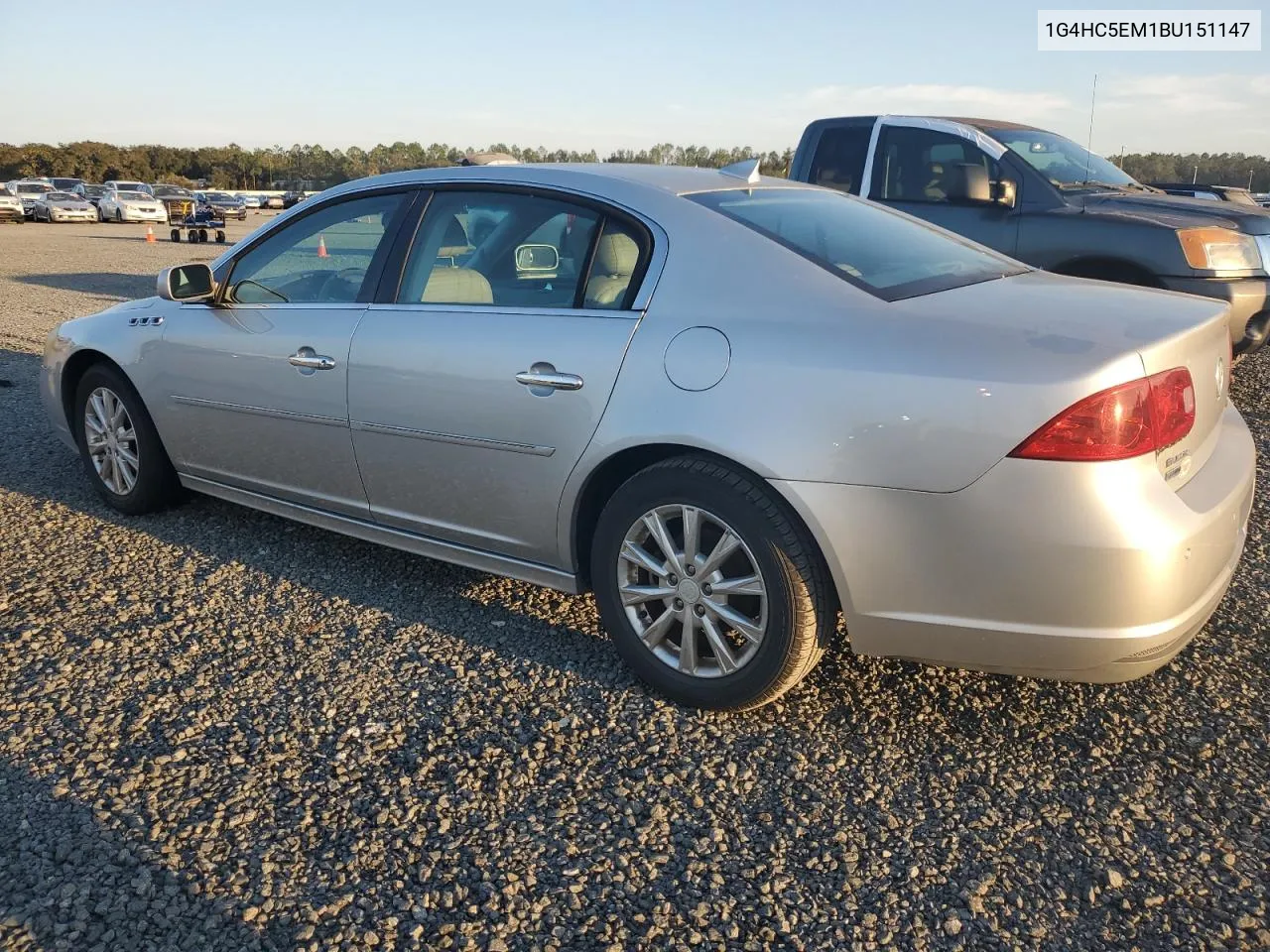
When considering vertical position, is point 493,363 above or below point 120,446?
above

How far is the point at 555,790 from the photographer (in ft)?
8.69

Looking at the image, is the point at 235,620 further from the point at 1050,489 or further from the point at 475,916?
the point at 1050,489

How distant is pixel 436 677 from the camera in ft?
10.6

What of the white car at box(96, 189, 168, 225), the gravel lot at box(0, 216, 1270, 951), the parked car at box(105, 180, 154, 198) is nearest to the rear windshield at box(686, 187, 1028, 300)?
the gravel lot at box(0, 216, 1270, 951)

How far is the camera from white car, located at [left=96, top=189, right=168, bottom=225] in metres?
39.8

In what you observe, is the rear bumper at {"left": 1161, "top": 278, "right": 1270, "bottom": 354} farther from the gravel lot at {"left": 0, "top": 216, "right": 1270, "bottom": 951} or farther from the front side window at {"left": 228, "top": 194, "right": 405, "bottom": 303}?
the front side window at {"left": 228, "top": 194, "right": 405, "bottom": 303}

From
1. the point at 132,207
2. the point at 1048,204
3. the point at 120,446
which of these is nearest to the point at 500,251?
the point at 120,446

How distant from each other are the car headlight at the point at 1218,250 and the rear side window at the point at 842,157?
231 centimetres

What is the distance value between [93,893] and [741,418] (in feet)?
6.17

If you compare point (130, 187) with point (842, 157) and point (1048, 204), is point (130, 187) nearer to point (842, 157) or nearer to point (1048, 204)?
point (842, 157)

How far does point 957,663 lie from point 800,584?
455mm

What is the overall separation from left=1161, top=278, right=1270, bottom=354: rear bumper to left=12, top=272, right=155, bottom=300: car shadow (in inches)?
477

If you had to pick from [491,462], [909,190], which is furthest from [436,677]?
[909,190]

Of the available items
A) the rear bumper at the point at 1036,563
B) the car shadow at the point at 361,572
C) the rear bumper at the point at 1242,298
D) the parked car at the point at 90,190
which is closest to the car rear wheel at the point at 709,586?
the rear bumper at the point at 1036,563
